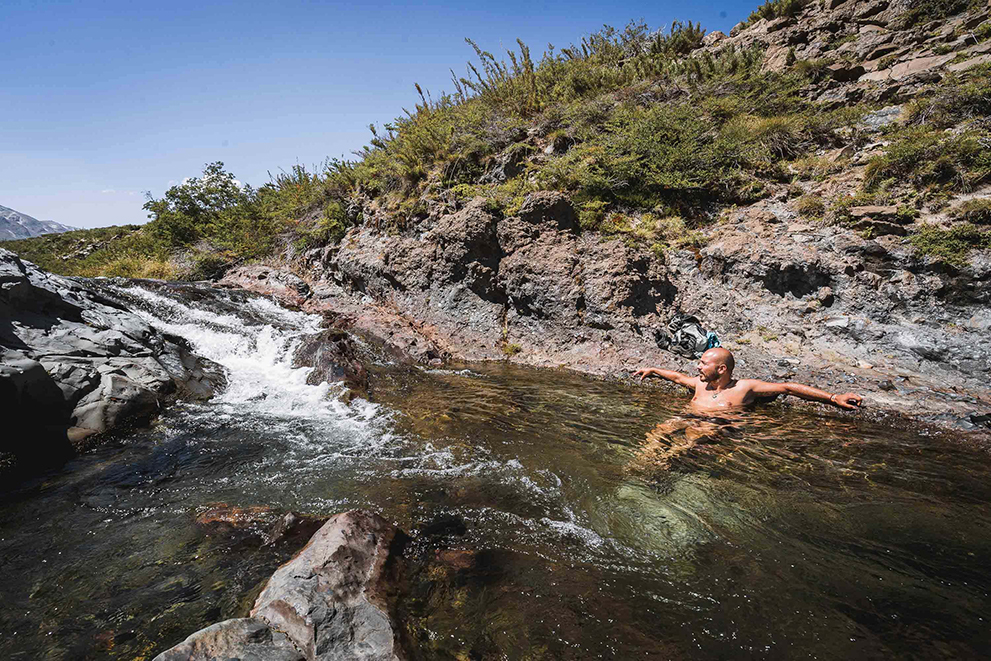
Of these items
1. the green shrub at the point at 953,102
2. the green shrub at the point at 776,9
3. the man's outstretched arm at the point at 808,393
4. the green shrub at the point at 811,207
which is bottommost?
the man's outstretched arm at the point at 808,393

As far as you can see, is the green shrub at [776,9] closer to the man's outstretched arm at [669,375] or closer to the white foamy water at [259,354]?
the man's outstretched arm at [669,375]

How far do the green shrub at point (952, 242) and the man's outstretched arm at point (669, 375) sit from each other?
12.3 feet

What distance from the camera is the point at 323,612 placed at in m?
1.76

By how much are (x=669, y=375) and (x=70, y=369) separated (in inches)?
303

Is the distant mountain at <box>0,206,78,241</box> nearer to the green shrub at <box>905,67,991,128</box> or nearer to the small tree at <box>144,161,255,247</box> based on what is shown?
the small tree at <box>144,161,255,247</box>

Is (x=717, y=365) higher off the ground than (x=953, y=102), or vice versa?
(x=953, y=102)

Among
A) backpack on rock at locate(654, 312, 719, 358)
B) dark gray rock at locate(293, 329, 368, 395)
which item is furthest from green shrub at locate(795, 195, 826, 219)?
dark gray rock at locate(293, 329, 368, 395)

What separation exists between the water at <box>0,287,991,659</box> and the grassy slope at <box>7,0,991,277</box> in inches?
185

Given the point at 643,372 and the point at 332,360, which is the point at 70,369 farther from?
the point at 643,372

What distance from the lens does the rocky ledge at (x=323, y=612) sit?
1528mm

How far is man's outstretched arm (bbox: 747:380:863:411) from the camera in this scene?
179 inches

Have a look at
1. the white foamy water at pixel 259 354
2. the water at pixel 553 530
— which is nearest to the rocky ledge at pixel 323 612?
the water at pixel 553 530

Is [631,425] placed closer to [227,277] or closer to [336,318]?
[336,318]

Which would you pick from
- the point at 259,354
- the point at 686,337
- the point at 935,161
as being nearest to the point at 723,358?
the point at 686,337
